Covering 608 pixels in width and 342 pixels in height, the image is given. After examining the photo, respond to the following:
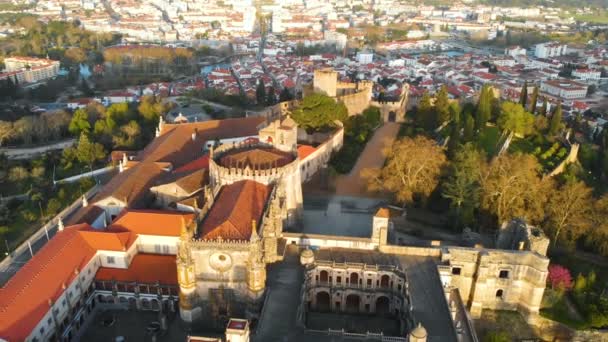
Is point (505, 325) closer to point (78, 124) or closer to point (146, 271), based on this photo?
point (146, 271)

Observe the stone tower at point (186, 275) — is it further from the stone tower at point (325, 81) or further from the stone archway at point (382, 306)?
the stone tower at point (325, 81)

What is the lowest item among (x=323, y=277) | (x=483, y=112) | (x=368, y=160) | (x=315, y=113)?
(x=368, y=160)

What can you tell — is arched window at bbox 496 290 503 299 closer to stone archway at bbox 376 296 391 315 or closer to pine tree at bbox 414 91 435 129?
stone archway at bbox 376 296 391 315

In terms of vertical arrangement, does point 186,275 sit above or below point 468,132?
below

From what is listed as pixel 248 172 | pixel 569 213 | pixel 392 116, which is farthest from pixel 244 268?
pixel 392 116

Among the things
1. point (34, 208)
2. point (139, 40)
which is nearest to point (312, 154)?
point (34, 208)

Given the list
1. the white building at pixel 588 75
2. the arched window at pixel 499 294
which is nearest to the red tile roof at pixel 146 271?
the arched window at pixel 499 294
